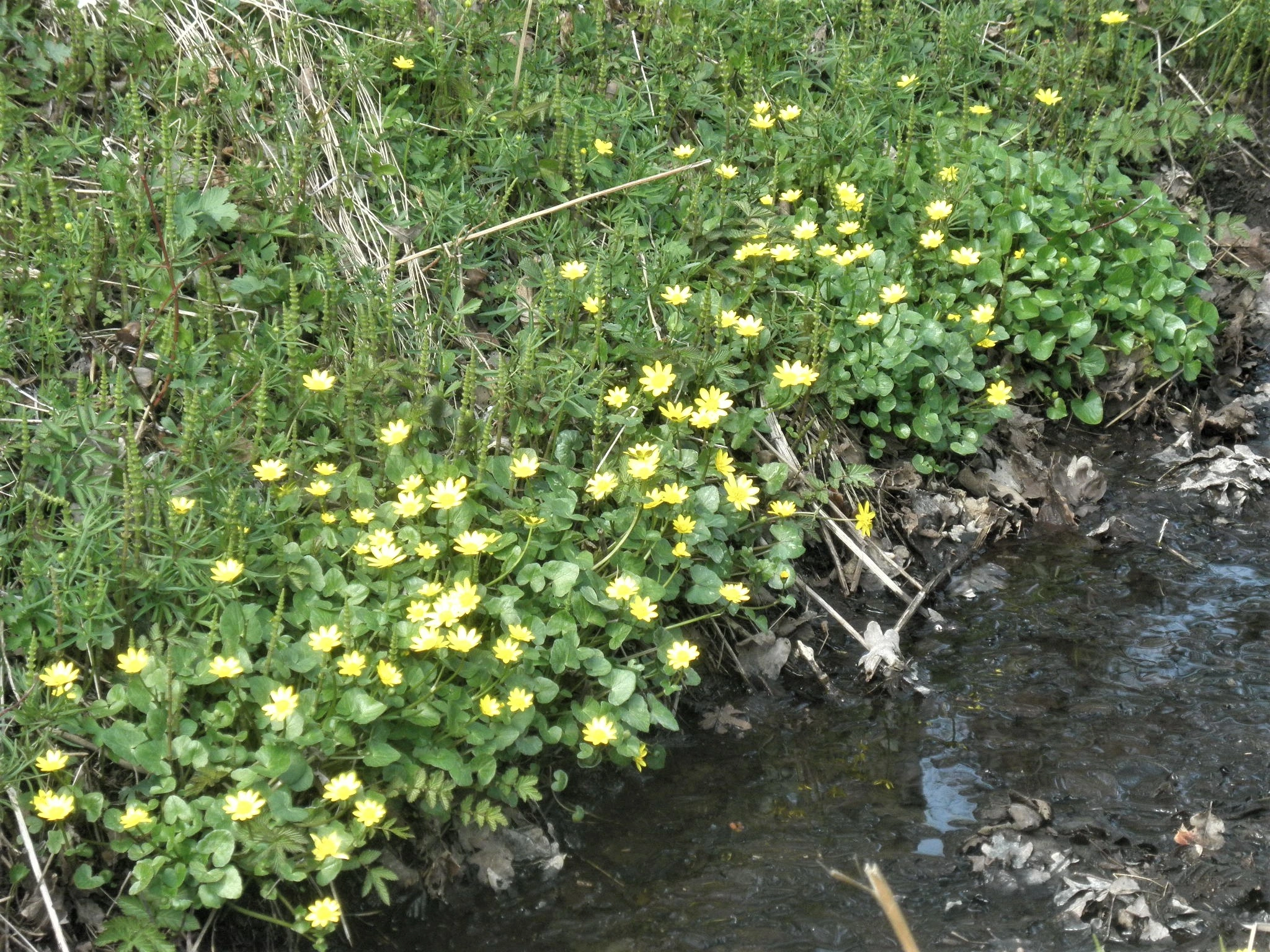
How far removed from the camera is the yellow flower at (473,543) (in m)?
2.78

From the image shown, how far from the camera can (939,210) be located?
3969mm

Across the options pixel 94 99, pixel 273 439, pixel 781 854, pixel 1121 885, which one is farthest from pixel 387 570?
pixel 94 99

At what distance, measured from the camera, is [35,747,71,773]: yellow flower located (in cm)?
241

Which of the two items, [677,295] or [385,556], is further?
[677,295]

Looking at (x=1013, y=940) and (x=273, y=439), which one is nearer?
(x=1013, y=940)

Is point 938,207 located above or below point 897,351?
above

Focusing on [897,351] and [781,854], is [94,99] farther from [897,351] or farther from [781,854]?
[781,854]

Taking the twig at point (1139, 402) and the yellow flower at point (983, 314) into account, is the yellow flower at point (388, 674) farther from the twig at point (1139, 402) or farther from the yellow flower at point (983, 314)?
the twig at point (1139, 402)

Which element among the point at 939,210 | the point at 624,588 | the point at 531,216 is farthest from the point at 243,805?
the point at 939,210

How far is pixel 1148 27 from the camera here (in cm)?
523

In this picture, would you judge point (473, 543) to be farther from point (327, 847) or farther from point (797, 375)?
point (797, 375)

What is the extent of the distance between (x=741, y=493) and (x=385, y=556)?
957 mm

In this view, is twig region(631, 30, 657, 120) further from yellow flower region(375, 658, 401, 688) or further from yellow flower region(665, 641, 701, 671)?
yellow flower region(375, 658, 401, 688)

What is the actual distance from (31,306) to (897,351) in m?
2.50
